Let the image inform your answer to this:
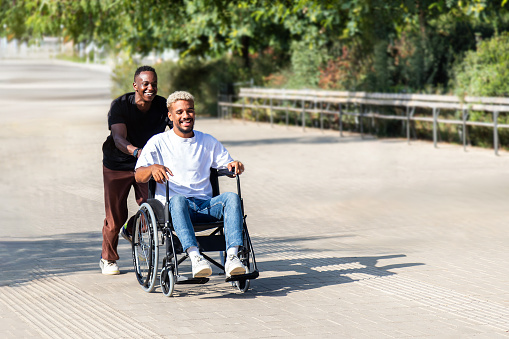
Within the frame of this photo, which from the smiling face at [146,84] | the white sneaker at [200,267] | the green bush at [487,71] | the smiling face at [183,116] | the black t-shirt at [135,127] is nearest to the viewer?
the white sneaker at [200,267]

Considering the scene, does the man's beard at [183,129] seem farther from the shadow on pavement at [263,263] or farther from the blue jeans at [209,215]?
the shadow on pavement at [263,263]

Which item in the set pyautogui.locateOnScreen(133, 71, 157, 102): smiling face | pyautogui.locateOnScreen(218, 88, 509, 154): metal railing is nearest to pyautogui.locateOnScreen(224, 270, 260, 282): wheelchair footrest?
pyautogui.locateOnScreen(133, 71, 157, 102): smiling face

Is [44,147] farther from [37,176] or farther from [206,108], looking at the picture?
[206,108]

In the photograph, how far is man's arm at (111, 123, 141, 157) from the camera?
6663mm

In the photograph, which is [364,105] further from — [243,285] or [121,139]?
[243,285]

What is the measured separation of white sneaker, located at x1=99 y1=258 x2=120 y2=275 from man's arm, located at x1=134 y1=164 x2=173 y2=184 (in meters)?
1.07

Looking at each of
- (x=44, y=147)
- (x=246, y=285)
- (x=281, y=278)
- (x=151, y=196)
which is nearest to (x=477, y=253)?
(x=281, y=278)

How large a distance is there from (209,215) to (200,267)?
470 mm

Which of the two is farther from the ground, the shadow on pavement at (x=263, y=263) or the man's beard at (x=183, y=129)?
the man's beard at (x=183, y=129)

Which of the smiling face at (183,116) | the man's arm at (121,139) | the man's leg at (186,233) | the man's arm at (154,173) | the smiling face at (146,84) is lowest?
the man's leg at (186,233)

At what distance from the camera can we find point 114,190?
23.1 ft

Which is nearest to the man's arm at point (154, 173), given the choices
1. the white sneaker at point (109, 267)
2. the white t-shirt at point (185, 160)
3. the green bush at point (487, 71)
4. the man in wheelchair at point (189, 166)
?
the man in wheelchair at point (189, 166)

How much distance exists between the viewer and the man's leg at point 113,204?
7.03 m

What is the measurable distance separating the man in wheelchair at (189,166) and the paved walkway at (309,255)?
0.58 m
